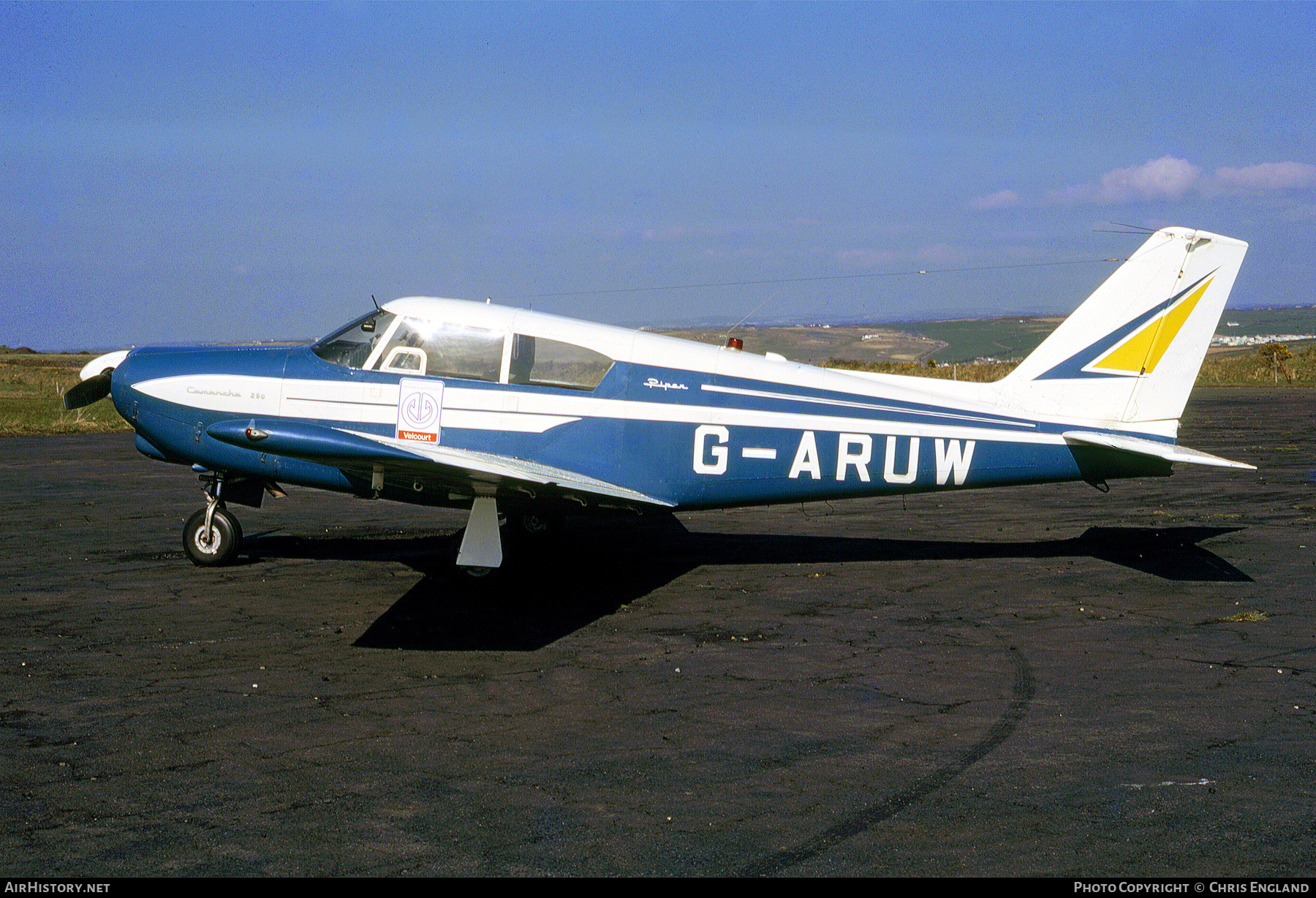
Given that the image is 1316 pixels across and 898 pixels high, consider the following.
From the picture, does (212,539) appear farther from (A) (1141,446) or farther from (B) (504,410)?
(A) (1141,446)

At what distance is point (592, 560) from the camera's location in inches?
429

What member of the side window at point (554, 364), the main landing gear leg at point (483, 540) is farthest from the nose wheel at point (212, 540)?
the side window at point (554, 364)

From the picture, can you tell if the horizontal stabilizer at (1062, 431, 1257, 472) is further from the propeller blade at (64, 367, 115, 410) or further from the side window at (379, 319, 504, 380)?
the propeller blade at (64, 367, 115, 410)

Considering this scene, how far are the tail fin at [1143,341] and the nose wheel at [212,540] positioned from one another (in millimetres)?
7753

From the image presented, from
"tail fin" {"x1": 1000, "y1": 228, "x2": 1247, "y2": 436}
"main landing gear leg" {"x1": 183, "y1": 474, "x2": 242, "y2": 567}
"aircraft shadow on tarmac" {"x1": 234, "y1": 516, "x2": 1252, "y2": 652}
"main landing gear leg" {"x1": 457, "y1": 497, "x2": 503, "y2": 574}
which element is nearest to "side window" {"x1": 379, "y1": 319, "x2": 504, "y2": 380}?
"main landing gear leg" {"x1": 457, "y1": 497, "x2": 503, "y2": 574}

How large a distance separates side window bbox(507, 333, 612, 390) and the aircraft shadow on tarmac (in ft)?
6.19

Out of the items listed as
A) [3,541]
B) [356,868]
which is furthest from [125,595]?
[356,868]

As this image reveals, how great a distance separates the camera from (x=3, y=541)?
1146 centimetres

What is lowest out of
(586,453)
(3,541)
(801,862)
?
(3,541)

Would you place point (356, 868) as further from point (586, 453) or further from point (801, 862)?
point (586, 453)

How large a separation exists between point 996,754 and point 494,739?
269cm

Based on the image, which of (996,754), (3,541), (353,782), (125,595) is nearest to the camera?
(353,782)

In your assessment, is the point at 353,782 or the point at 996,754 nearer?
the point at 353,782

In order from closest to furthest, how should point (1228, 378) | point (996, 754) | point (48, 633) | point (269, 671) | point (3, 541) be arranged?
point (996, 754) < point (269, 671) < point (48, 633) < point (3, 541) < point (1228, 378)
